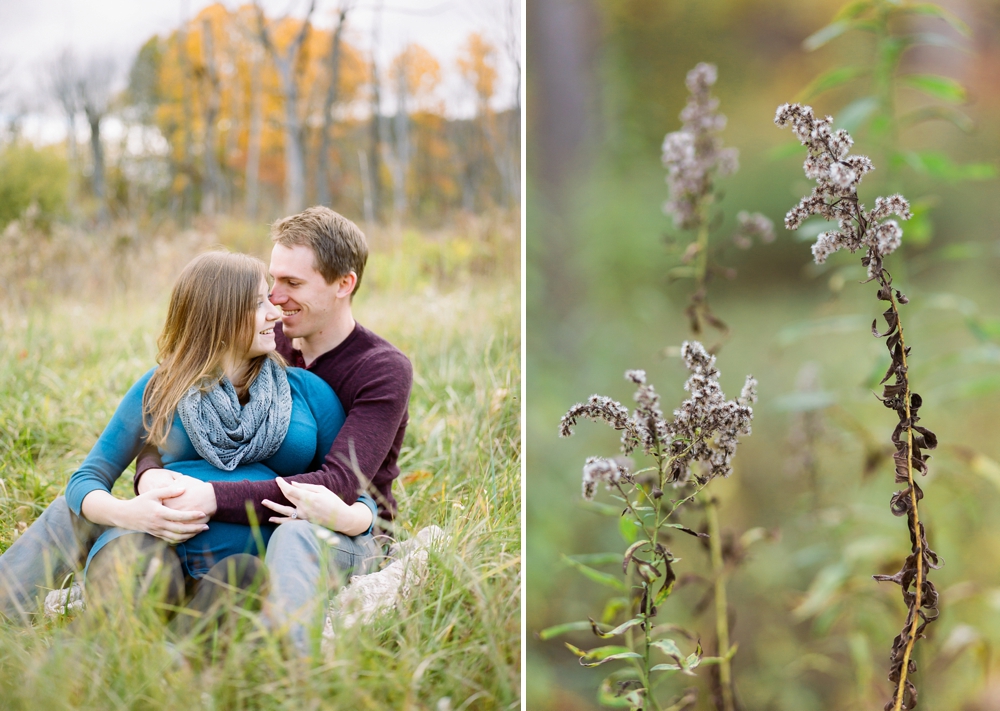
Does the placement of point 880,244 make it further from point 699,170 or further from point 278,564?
point 278,564

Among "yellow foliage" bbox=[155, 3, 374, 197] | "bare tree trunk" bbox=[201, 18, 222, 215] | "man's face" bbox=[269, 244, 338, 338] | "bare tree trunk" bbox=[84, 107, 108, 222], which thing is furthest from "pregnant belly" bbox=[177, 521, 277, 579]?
"bare tree trunk" bbox=[201, 18, 222, 215]

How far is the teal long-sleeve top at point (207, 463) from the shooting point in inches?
53.9

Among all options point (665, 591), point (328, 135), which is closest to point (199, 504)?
point (665, 591)

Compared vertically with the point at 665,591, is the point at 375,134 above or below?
above

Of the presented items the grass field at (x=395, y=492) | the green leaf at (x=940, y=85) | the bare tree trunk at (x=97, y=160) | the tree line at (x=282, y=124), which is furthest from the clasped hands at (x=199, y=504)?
the bare tree trunk at (x=97, y=160)

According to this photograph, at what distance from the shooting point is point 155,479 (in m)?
1.38

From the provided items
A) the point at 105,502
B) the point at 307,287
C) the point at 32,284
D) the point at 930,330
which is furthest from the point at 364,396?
the point at 32,284

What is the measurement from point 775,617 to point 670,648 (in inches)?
24.9

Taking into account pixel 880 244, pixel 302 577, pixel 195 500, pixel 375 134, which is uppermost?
pixel 375 134

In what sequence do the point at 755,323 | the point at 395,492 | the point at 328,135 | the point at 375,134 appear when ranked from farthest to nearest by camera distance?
1. the point at 328,135
2. the point at 375,134
3. the point at 395,492
4. the point at 755,323

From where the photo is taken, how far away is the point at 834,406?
59.4 inches

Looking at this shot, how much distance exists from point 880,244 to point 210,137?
5.23 metres

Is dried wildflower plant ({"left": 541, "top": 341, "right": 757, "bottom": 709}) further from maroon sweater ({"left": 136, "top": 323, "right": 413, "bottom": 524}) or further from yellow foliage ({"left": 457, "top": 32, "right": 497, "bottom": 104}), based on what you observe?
yellow foliage ({"left": 457, "top": 32, "right": 497, "bottom": 104})

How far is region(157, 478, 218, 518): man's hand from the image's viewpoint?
1334 mm
